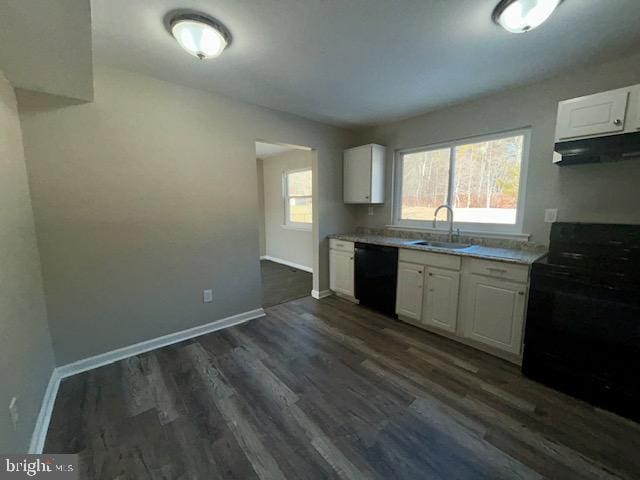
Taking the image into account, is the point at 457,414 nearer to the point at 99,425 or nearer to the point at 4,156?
the point at 99,425

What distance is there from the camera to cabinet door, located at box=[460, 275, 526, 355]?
2029 millimetres

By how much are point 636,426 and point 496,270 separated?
112 cm

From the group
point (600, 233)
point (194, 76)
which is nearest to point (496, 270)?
point (600, 233)

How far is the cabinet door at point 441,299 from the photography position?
2.39m

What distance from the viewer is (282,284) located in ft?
13.9

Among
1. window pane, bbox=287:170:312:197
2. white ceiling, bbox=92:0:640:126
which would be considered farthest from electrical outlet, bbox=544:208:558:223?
window pane, bbox=287:170:312:197

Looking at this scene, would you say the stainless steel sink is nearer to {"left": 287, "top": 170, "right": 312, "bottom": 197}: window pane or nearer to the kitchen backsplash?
the kitchen backsplash

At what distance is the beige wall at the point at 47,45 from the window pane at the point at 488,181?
314 cm

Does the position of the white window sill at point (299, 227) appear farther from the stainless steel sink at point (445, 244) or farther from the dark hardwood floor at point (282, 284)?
the stainless steel sink at point (445, 244)

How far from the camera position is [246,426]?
153cm

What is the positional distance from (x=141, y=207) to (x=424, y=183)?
3.09 metres

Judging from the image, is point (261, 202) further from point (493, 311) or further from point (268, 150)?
point (493, 311)

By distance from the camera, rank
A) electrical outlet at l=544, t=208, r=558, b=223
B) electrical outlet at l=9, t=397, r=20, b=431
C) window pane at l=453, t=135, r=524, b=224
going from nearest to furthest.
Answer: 1. electrical outlet at l=9, t=397, r=20, b=431
2. electrical outlet at l=544, t=208, r=558, b=223
3. window pane at l=453, t=135, r=524, b=224

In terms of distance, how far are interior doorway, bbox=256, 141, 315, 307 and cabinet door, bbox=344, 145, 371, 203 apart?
94cm
